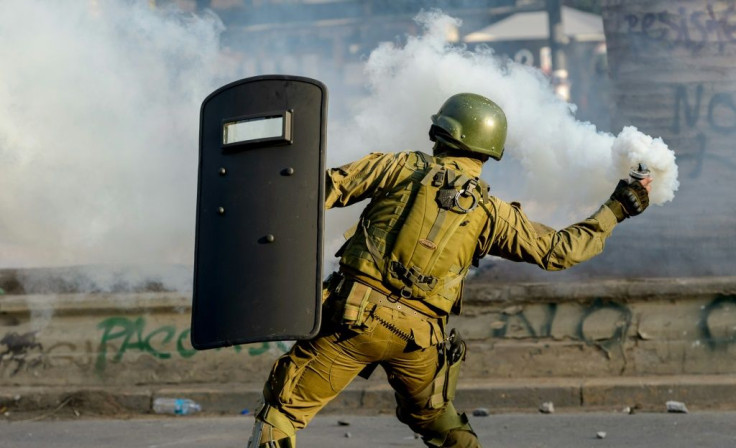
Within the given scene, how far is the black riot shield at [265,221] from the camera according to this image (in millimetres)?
4047

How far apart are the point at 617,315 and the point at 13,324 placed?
3749mm

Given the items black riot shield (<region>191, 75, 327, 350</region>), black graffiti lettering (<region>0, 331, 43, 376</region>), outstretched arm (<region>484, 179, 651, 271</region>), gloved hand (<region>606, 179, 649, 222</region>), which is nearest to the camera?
black riot shield (<region>191, 75, 327, 350</region>)

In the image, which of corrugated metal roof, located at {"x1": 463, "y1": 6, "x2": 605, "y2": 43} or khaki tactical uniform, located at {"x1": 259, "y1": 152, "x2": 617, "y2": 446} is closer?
khaki tactical uniform, located at {"x1": 259, "y1": 152, "x2": 617, "y2": 446}

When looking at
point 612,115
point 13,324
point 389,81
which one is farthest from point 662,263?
point 13,324

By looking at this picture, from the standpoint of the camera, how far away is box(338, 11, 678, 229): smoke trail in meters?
4.91

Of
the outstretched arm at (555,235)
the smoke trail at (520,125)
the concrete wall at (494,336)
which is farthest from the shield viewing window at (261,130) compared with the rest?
the concrete wall at (494,336)

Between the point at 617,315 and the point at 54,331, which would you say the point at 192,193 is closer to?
the point at 54,331

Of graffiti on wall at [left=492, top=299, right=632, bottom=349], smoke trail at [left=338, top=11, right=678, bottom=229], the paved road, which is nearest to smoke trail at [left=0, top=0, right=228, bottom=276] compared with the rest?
the paved road

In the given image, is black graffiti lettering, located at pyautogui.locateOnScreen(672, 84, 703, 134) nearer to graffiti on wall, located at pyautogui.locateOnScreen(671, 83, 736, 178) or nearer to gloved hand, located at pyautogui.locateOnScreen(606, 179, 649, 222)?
graffiti on wall, located at pyautogui.locateOnScreen(671, 83, 736, 178)

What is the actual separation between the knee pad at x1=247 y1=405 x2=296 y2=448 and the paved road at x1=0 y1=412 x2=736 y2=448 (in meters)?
2.08

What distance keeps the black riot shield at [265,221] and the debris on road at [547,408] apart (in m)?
3.24

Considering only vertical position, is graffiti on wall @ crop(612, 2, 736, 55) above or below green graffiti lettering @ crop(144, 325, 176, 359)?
above

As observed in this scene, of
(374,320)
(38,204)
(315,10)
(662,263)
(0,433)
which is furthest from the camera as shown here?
(315,10)

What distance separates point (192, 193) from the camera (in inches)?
305
